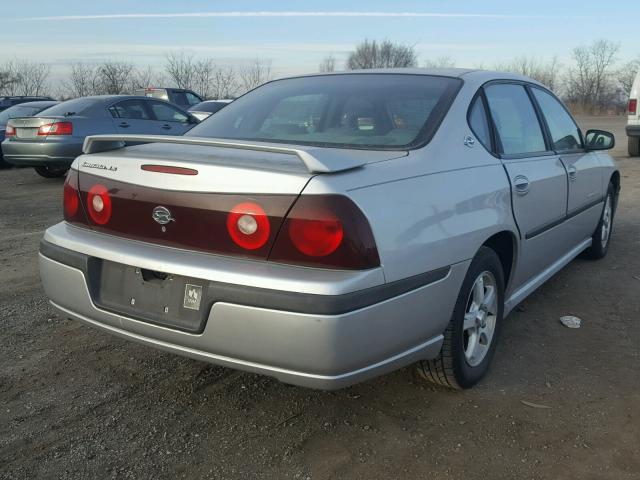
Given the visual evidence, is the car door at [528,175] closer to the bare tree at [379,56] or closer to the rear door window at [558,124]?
the rear door window at [558,124]

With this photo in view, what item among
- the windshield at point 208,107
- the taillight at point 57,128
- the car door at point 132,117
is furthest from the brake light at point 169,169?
the windshield at point 208,107

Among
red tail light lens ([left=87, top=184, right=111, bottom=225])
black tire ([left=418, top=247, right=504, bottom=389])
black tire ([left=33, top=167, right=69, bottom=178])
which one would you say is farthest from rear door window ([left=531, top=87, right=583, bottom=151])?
black tire ([left=33, top=167, right=69, bottom=178])

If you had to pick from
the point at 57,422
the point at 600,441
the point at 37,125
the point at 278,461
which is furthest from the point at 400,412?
the point at 37,125

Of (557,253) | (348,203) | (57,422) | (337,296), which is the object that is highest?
(348,203)

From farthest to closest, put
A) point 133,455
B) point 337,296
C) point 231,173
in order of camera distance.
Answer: point 133,455 → point 231,173 → point 337,296

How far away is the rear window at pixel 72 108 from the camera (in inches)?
382

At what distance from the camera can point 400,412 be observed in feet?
9.11

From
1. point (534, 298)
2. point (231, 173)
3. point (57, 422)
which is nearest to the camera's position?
point (231, 173)

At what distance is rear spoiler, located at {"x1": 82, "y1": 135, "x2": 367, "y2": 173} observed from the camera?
7.09 ft

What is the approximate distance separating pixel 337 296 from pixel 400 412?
3.17 feet

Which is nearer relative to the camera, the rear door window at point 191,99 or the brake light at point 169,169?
the brake light at point 169,169

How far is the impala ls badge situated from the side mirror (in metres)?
3.29

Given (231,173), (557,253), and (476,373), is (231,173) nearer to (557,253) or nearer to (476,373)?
(476,373)

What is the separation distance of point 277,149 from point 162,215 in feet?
1.74
